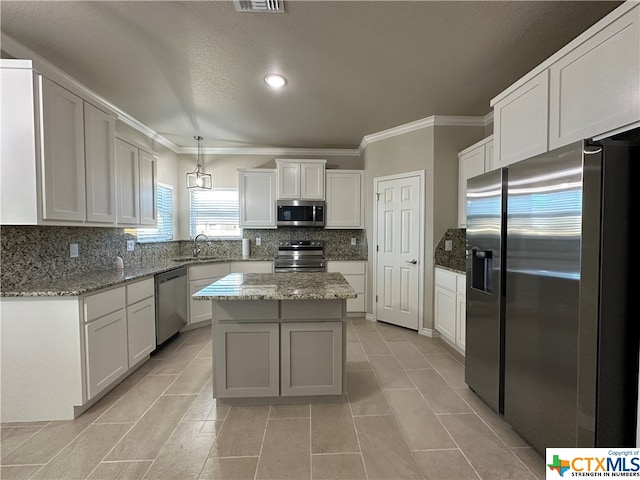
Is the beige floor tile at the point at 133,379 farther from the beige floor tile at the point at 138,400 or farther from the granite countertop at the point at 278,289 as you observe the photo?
the granite countertop at the point at 278,289

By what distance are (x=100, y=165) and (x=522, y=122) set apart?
11.3 ft

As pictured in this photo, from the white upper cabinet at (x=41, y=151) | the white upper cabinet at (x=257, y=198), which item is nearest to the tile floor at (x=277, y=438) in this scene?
the white upper cabinet at (x=41, y=151)

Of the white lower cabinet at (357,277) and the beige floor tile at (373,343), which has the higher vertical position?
the white lower cabinet at (357,277)

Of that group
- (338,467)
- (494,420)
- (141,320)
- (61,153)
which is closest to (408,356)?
(494,420)

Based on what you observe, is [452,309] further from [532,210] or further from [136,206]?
[136,206]

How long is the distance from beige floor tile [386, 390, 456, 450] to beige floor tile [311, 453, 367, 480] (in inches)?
15.4

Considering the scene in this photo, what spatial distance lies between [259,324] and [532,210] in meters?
1.97

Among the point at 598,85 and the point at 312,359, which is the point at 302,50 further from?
the point at 312,359

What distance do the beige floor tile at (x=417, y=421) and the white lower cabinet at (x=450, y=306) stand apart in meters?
0.97

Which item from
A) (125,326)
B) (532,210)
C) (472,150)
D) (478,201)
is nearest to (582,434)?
(532,210)

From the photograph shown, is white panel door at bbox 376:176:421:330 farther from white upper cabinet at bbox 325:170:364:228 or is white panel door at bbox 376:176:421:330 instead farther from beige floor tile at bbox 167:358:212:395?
beige floor tile at bbox 167:358:212:395

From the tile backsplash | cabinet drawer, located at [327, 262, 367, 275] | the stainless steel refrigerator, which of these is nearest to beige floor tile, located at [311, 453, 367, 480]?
the stainless steel refrigerator

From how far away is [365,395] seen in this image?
2.33 m

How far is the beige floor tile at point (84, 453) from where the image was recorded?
5.16 ft
